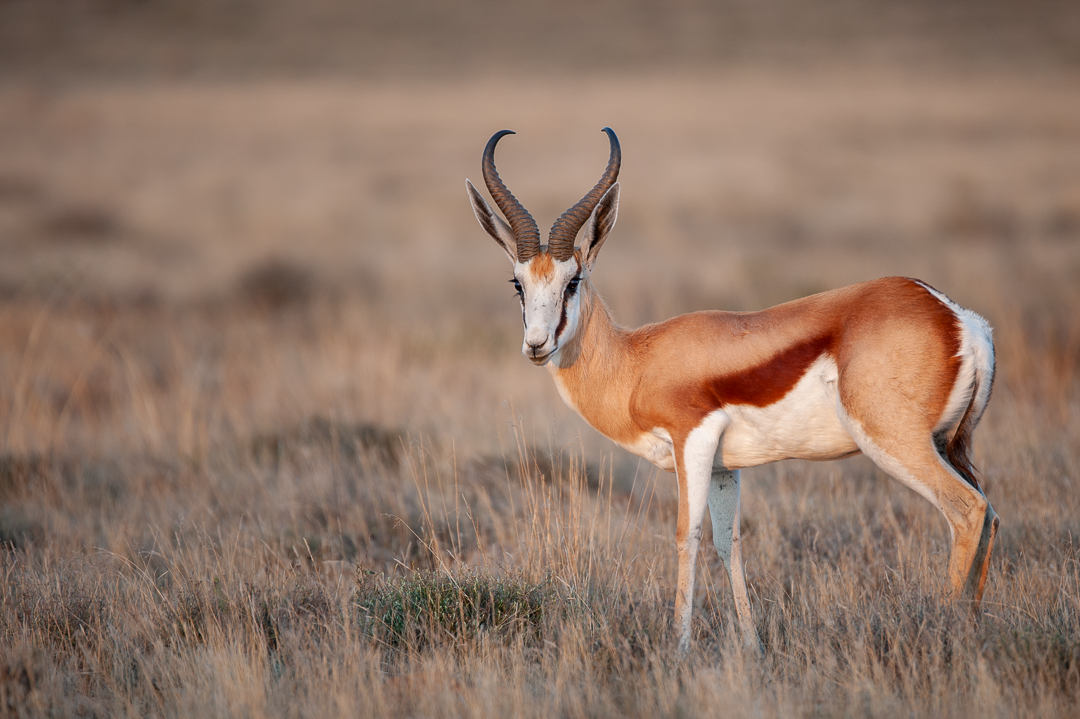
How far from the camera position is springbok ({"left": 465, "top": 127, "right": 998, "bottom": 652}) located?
16.2 ft

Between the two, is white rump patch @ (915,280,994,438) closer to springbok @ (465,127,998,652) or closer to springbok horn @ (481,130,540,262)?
springbok @ (465,127,998,652)

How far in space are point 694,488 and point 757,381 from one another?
739mm

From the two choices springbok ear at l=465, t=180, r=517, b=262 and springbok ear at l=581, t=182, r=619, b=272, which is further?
springbok ear at l=465, t=180, r=517, b=262

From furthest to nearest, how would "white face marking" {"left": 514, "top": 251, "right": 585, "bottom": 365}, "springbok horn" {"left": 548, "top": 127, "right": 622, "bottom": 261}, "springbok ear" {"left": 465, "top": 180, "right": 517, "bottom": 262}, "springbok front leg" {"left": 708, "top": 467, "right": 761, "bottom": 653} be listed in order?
"springbok ear" {"left": 465, "top": 180, "right": 517, "bottom": 262} < "springbok horn" {"left": 548, "top": 127, "right": 622, "bottom": 261} < "springbok front leg" {"left": 708, "top": 467, "right": 761, "bottom": 653} < "white face marking" {"left": 514, "top": 251, "right": 585, "bottom": 365}

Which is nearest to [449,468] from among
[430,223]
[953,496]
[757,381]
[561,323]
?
[561,323]

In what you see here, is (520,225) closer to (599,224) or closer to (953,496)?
(599,224)

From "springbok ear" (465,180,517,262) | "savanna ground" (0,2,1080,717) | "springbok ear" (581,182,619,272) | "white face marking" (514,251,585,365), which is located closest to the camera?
"savanna ground" (0,2,1080,717)

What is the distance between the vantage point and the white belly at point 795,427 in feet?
16.9

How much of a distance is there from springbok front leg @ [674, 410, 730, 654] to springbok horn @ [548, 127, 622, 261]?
1.40 meters

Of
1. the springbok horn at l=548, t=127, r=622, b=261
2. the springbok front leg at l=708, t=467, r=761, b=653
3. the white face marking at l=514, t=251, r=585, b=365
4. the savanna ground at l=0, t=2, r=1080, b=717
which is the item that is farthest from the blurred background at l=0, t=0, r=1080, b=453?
the springbok horn at l=548, t=127, r=622, b=261

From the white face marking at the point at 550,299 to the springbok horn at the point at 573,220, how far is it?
75 millimetres

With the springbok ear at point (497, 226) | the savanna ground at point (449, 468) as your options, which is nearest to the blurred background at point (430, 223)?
the savanna ground at point (449, 468)

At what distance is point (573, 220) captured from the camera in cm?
562

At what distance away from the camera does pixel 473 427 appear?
404 inches
